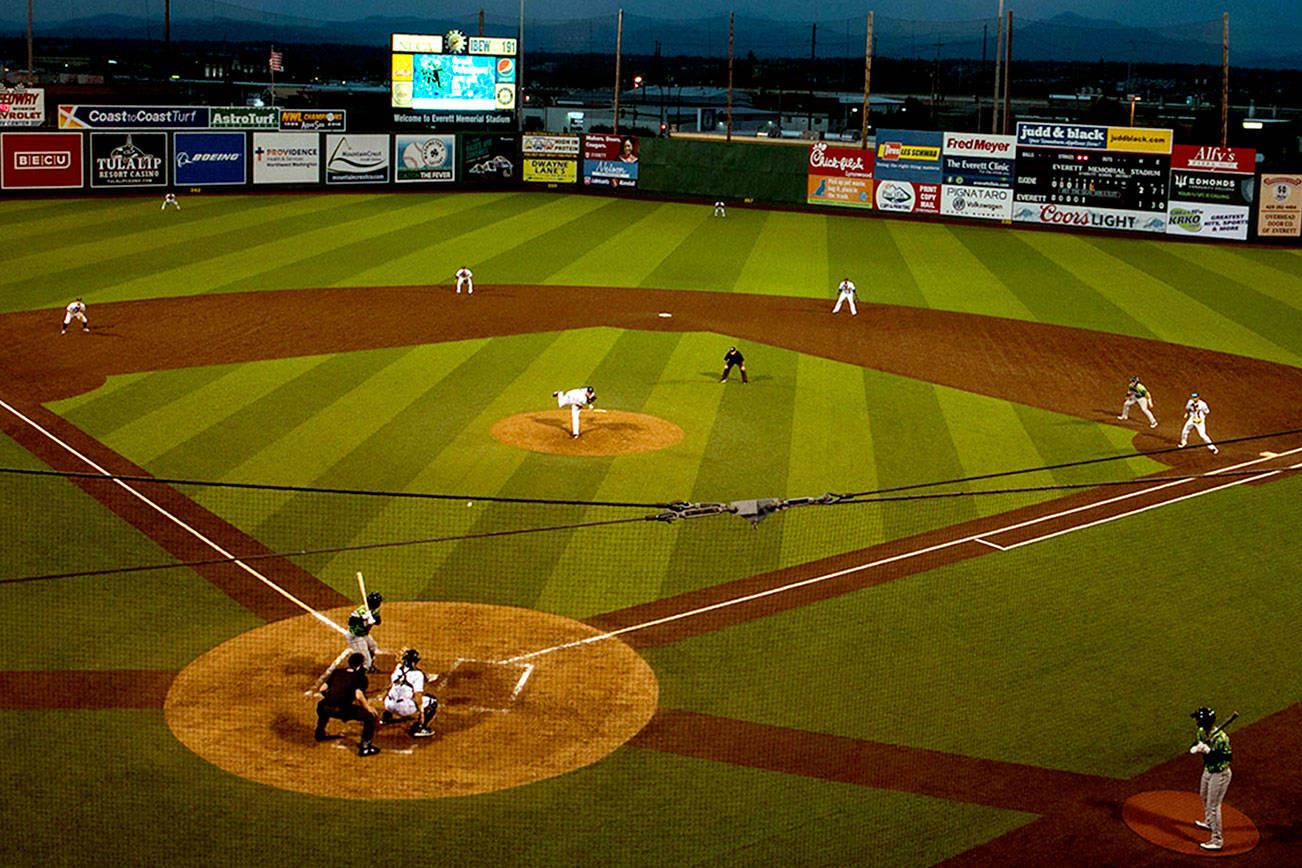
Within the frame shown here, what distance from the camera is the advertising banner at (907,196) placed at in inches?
2106

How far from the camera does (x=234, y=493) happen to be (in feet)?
63.6

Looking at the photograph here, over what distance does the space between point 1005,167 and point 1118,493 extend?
1301 inches

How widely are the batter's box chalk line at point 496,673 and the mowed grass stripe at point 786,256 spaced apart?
2534 centimetres

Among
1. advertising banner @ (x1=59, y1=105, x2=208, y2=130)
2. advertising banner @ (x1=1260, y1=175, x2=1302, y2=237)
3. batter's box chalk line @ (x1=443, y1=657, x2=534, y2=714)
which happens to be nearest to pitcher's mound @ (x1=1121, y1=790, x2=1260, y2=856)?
batter's box chalk line @ (x1=443, y1=657, x2=534, y2=714)

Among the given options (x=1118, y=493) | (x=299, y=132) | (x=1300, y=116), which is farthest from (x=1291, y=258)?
(x=1300, y=116)

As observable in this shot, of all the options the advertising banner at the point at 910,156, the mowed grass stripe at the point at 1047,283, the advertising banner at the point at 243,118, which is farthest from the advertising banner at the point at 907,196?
the advertising banner at the point at 243,118

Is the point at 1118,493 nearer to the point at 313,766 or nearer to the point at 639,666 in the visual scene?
the point at 639,666

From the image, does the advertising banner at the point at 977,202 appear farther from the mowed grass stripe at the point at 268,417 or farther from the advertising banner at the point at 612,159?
the mowed grass stripe at the point at 268,417

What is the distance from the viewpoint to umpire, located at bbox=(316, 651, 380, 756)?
12117 millimetres

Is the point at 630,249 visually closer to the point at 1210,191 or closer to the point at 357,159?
the point at 357,159

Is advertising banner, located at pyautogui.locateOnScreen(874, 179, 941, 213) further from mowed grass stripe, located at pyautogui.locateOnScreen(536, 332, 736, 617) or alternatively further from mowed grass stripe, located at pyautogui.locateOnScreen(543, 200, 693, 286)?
mowed grass stripe, located at pyautogui.locateOnScreen(536, 332, 736, 617)

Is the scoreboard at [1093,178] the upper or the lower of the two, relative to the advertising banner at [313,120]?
lower

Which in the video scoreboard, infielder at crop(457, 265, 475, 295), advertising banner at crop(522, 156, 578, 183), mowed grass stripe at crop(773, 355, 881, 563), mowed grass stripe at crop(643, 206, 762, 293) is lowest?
mowed grass stripe at crop(773, 355, 881, 563)

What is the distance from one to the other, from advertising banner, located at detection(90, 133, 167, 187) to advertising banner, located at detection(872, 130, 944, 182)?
91.4 ft
